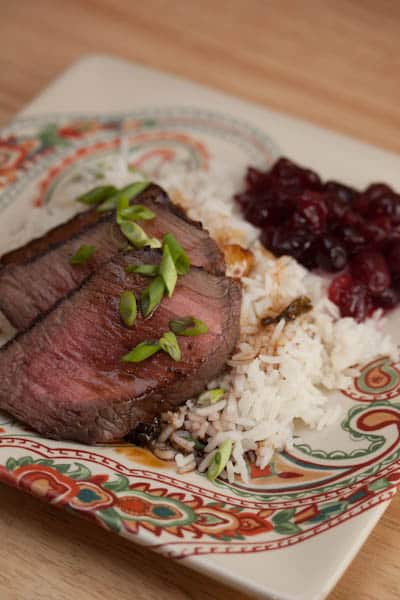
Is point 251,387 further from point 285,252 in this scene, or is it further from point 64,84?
→ point 64,84

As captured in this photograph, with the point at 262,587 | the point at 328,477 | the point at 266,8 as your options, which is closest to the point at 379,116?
the point at 266,8

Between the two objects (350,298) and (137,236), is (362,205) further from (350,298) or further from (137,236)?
(137,236)

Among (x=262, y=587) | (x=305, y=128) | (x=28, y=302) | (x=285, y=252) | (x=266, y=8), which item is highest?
(x=266, y=8)

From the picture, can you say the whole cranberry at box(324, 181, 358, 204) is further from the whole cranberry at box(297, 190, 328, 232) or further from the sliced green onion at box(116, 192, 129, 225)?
the sliced green onion at box(116, 192, 129, 225)

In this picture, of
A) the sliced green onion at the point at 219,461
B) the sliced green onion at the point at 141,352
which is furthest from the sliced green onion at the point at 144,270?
the sliced green onion at the point at 219,461

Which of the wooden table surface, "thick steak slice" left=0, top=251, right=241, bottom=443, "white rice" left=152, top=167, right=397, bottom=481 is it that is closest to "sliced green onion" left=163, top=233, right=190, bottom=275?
"thick steak slice" left=0, top=251, right=241, bottom=443

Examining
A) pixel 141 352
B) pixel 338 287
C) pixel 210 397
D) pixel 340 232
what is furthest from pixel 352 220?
pixel 141 352
